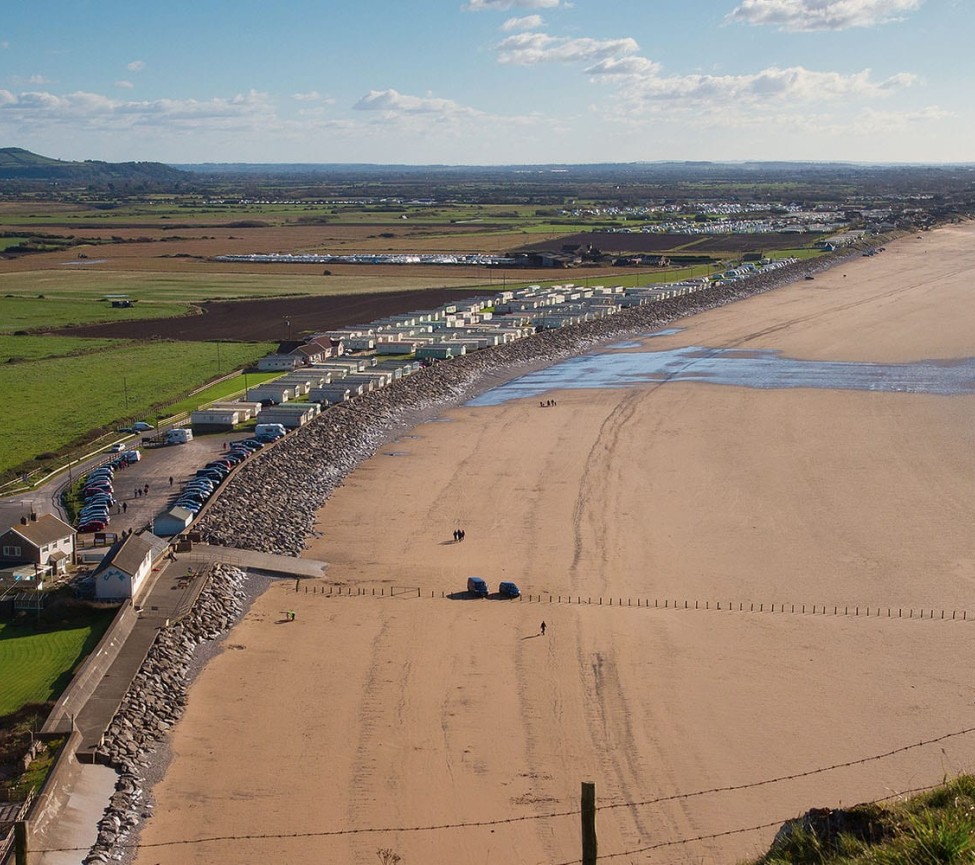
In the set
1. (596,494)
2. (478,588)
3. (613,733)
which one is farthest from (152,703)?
(596,494)

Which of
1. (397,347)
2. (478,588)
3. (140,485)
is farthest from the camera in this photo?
(397,347)

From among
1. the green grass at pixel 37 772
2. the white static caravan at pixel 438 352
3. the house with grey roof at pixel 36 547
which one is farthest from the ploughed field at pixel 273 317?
the green grass at pixel 37 772

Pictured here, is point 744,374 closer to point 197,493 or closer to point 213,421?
point 213,421

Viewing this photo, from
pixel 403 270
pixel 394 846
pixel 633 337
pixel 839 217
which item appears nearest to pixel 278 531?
pixel 394 846

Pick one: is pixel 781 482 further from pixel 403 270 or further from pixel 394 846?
pixel 403 270

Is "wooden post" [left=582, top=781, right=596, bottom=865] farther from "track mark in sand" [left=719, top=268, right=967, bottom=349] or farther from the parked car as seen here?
"track mark in sand" [left=719, top=268, right=967, bottom=349]

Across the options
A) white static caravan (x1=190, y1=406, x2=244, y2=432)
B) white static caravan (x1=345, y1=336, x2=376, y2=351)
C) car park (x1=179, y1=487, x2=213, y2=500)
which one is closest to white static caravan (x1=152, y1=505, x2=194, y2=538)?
car park (x1=179, y1=487, x2=213, y2=500)
